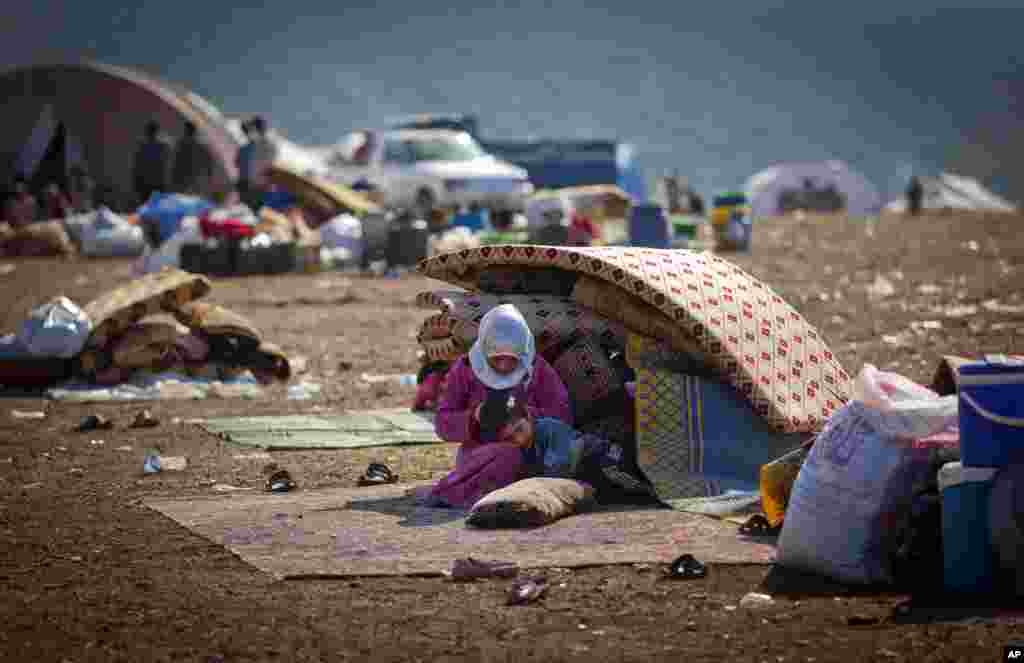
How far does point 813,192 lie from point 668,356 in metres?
38.4

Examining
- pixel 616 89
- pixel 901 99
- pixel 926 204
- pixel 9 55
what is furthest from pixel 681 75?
pixel 9 55

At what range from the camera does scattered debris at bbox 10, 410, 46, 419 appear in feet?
33.1

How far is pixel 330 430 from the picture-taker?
371 inches

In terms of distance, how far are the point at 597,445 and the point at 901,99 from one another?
219 feet

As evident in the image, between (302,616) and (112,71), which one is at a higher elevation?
Answer: (112,71)

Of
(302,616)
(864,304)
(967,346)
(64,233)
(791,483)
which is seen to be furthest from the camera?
(64,233)

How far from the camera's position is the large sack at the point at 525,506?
6.52 metres

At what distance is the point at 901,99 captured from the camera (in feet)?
234

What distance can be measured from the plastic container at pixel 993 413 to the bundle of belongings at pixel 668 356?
1555 mm

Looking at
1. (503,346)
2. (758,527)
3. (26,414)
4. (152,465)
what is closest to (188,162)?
(26,414)

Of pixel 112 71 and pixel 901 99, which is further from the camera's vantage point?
pixel 901 99

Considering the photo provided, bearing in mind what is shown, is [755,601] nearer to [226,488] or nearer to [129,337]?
[226,488]

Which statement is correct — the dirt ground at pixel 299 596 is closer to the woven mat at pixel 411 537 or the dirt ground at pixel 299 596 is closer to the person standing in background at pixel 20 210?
the woven mat at pixel 411 537

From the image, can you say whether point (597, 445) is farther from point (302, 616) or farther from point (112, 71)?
point (112, 71)
